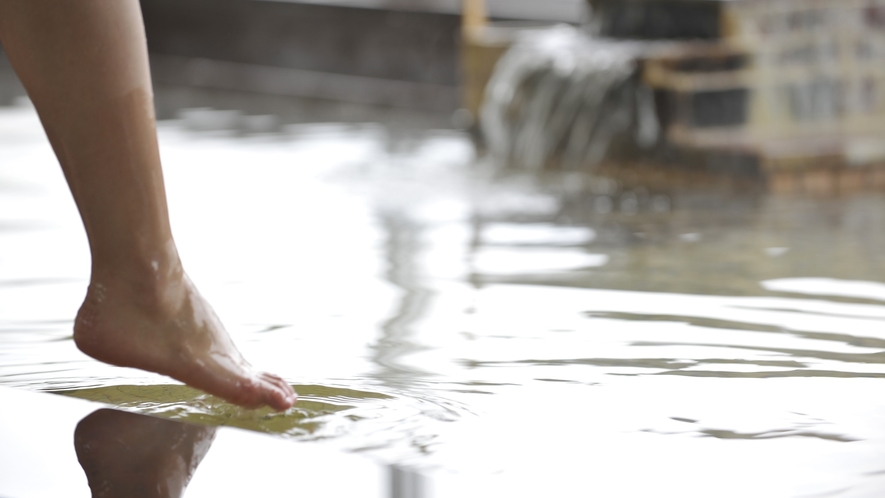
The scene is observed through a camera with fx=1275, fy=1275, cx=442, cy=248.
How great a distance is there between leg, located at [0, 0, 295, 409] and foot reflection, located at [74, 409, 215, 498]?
0.09 metres

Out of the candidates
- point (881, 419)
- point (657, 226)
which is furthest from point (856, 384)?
point (657, 226)

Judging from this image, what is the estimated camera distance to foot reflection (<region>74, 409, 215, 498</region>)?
94 cm

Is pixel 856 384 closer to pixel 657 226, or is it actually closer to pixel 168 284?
pixel 168 284

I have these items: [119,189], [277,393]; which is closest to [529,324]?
[277,393]

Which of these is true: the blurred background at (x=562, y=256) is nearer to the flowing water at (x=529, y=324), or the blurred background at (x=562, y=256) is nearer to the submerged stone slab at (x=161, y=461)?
the flowing water at (x=529, y=324)

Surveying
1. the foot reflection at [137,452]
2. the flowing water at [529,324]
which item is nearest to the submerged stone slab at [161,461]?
the foot reflection at [137,452]

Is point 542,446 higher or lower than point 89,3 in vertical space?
lower

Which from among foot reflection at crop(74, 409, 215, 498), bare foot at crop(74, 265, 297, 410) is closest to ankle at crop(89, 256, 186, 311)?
bare foot at crop(74, 265, 297, 410)

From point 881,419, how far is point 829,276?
0.90 metres

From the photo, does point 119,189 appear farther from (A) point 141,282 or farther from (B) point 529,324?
(B) point 529,324

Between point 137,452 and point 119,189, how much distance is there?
0.81ft

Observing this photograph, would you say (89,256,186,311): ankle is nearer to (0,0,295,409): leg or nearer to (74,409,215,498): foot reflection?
(0,0,295,409): leg

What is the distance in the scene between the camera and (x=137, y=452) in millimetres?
1012

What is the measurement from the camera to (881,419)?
3.97 ft
